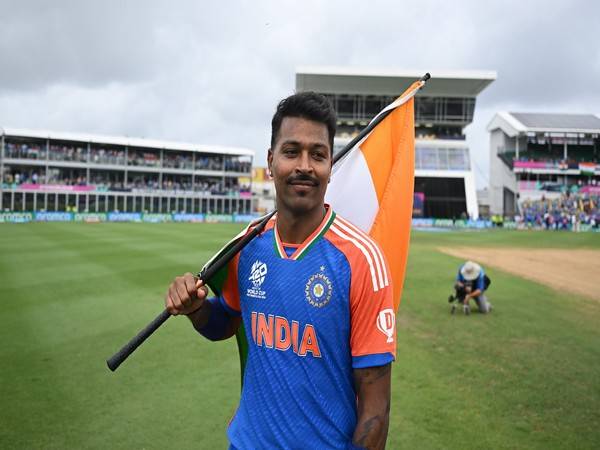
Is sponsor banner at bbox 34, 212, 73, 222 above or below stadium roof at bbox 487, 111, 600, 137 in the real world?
below

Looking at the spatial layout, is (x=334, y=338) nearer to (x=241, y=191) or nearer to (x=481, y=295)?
(x=481, y=295)

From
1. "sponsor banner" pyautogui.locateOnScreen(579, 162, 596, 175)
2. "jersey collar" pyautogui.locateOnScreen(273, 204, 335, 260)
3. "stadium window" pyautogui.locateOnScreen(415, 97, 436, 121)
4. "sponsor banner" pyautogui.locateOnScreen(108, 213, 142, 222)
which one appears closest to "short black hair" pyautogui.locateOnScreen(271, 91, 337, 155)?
"jersey collar" pyautogui.locateOnScreen(273, 204, 335, 260)

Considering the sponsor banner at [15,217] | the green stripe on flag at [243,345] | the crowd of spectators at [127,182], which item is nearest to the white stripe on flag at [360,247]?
the green stripe on flag at [243,345]

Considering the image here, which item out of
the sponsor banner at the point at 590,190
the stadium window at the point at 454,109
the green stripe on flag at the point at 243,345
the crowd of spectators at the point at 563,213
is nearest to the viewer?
the green stripe on flag at the point at 243,345

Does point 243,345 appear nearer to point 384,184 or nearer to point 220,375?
point 384,184

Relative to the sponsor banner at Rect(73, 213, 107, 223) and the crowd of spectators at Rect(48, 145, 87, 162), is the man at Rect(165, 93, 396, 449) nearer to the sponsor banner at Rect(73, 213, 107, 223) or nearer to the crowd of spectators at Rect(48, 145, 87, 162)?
the sponsor banner at Rect(73, 213, 107, 223)

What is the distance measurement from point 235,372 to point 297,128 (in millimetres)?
5035

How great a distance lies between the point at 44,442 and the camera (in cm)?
452

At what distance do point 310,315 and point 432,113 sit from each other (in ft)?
215

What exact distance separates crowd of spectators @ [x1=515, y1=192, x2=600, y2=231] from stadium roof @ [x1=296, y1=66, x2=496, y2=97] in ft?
57.2

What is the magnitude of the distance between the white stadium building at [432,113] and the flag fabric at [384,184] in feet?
170

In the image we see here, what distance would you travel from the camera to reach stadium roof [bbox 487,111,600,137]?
5588cm

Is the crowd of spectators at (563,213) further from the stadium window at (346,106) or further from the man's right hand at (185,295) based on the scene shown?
the man's right hand at (185,295)

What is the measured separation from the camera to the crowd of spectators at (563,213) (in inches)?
1708
